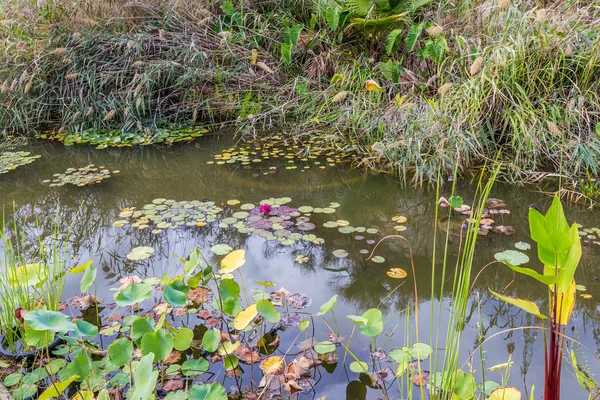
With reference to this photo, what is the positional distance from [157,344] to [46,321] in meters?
0.32

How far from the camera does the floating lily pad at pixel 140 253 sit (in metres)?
2.61

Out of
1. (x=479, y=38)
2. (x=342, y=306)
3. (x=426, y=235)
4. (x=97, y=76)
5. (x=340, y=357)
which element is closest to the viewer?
(x=340, y=357)

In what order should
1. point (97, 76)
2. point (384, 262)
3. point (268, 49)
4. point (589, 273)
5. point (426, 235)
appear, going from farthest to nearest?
point (268, 49) < point (97, 76) < point (426, 235) < point (384, 262) < point (589, 273)

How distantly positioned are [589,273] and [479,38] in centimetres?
258

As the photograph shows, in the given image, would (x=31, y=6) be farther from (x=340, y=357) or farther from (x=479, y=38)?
(x=340, y=357)

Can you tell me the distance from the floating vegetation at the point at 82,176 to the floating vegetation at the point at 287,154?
91 cm

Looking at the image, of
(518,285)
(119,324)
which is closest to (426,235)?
(518,285)

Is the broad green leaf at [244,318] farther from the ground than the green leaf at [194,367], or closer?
farther from the ground

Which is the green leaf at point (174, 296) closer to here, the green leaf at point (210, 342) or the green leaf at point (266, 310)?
the green leaf at point (210, 342)

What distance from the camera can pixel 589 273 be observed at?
241cm

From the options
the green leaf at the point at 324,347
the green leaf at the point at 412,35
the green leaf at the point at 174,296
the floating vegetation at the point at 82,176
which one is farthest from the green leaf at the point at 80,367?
the green leaf at the point at 412,35

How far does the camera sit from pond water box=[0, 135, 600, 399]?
1987 millimetres

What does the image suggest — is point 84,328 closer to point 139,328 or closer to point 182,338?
point 139,328

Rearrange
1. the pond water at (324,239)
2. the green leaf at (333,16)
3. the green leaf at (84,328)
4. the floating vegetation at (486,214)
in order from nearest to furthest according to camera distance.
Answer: the green leaf at (84,328)
the pond water at (324,239)
the floating vegetation at (486,214)
the green leaf at (333,16)
